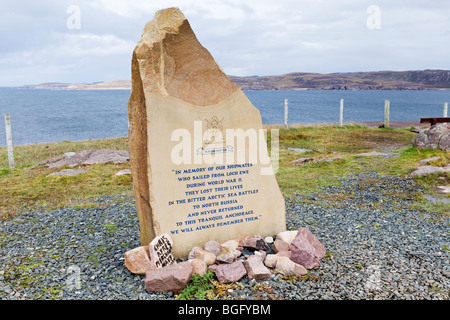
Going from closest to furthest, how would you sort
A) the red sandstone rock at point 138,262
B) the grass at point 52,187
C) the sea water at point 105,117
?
the red sandstone rock at point 138,262 < the grass at point 52,187 < the sea water at point 105,117

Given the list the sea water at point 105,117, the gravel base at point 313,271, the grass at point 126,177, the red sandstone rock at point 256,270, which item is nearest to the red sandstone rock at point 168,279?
the gravel base at point 313,271

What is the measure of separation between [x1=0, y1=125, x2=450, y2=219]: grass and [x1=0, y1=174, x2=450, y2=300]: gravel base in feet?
2.80

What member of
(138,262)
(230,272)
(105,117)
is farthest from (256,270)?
(105,117)

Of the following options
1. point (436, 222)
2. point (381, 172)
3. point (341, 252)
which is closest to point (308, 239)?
point (341, 252)

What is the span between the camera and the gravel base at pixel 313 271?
14.8ft

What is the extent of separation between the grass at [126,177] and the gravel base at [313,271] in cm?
85

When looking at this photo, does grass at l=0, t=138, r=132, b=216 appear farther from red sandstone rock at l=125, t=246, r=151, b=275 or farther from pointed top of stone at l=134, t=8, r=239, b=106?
pointed top of stone at l=134, t=8, r=239, b=106

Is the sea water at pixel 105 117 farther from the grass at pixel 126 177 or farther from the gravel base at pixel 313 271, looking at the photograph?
the gravel base at pixel 313 271

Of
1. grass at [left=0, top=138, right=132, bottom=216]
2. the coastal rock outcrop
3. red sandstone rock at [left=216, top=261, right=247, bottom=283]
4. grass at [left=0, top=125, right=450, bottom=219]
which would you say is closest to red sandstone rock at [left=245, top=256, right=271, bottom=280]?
red sandstone rock at [left=216, top=261, right=247, bottom=283]

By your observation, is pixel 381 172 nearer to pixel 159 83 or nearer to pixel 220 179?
pixel 220 179

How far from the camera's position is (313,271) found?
16.3 feet

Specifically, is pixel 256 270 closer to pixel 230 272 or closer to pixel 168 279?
pixel 230 272

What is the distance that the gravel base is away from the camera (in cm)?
452

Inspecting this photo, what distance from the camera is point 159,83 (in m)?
5.27
